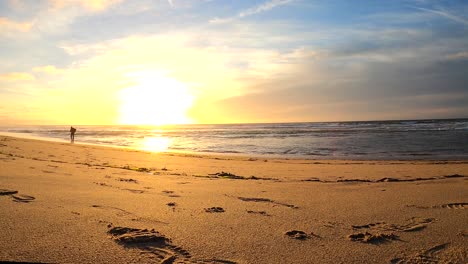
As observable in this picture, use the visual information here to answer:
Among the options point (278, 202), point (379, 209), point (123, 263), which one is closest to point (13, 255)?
point (123, 263)

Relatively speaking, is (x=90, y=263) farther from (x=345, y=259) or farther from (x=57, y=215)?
(x=345, y=259)

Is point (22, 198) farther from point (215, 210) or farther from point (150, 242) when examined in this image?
point (215, 210)

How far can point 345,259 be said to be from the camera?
8.73ft

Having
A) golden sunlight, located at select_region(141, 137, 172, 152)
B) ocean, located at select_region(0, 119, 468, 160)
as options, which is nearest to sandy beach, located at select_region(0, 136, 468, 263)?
ocean, located at select_region(0, 119, 468, 160)

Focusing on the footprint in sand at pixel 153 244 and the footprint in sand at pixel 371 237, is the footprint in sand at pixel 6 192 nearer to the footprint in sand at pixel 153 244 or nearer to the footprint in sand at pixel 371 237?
the footprint in sand at pixel 153 244

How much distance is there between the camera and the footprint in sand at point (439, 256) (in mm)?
2664

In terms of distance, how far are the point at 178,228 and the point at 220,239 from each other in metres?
0.52

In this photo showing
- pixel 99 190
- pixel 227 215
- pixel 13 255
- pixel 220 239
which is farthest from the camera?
pixel 99 190

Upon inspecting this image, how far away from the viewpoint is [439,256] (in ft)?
9.04

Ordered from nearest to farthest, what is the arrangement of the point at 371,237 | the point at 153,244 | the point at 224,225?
1. the point at 153,244
2. the point at 371,237
3. the point at 224,225

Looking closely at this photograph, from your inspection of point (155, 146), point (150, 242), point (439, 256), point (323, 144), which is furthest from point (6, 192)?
point (323, 144)

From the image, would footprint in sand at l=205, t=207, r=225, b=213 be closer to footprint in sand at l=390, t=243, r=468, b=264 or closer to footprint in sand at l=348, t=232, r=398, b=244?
footprint in sand at l=348, t=232, r=398, b=244

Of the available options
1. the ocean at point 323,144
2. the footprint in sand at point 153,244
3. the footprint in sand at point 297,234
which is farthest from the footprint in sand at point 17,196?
the ocean at point 323,144

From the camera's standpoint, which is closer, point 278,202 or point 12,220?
point 12,220
